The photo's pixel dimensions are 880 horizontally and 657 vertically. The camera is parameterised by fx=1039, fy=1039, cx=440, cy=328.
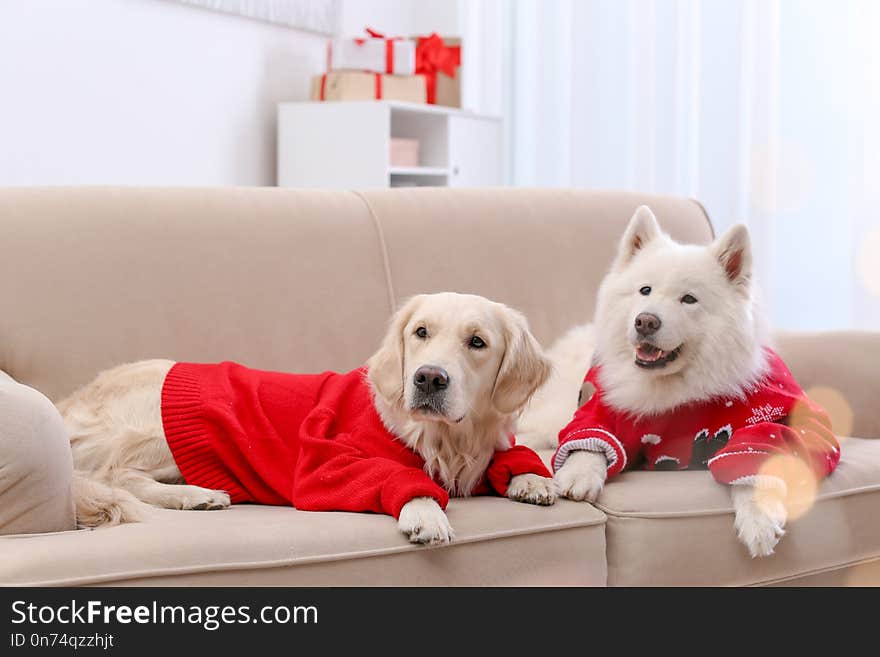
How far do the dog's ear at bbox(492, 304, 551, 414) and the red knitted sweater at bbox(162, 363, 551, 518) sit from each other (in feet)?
0.38

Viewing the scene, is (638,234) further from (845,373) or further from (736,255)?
(845,373)

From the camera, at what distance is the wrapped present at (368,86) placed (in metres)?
4.46

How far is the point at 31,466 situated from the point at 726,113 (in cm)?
393

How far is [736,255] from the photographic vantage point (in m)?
2.21

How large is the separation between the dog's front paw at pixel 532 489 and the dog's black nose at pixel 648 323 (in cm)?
38

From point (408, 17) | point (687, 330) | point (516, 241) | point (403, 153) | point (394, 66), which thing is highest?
point (408, 17)

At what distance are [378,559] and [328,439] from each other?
1.17 ft

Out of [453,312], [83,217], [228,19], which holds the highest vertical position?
[228,19]

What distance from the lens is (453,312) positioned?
194 centimetres

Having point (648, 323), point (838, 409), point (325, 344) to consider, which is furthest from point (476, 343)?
point (838, 409)

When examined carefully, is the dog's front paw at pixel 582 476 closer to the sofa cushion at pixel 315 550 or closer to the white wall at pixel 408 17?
the sofa cushion at pixel 315 550

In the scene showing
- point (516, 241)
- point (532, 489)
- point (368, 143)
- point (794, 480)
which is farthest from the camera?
point (368, 143)

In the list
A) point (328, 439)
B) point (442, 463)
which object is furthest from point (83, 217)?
point (442, 463)
